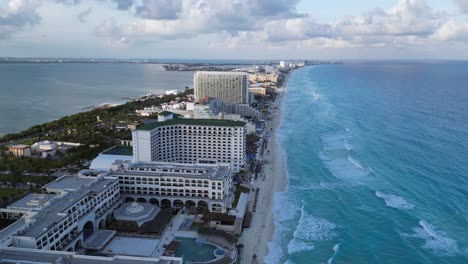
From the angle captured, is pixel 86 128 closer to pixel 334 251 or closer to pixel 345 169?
pixel 345 169

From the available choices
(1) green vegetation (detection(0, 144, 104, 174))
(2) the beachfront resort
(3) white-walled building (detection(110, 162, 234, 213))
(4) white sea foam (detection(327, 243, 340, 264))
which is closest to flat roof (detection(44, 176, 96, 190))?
(2) the beachfront resort

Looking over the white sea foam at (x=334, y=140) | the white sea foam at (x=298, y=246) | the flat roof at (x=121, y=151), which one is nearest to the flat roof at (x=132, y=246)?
the white sea foam at (x=298, y=246)

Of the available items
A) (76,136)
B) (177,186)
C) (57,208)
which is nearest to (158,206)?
(177,186)

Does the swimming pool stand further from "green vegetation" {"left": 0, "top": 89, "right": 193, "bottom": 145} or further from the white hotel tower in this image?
"green vegetation" {"left": 0, "top": 89, "right": 193, "bottom": 145}

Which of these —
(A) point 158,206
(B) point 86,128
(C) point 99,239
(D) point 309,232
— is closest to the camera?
(C) point 99,239

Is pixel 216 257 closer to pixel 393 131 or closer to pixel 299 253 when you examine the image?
pixel 299 253

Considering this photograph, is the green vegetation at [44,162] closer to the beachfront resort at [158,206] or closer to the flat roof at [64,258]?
the beachfront resort at [158,206]
